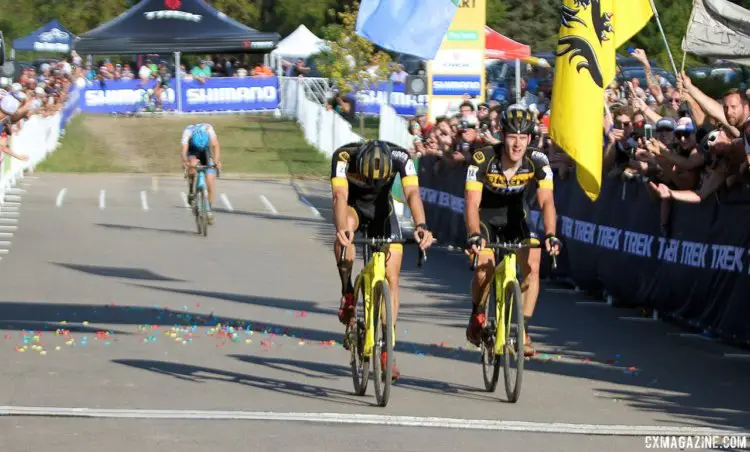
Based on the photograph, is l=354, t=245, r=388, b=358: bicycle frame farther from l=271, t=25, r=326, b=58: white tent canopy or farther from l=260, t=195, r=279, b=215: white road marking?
l=271, t=25, r=326, b=58: white tent canopy

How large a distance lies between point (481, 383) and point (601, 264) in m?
5.74

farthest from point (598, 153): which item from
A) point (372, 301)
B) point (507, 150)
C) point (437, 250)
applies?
point (437, 250)

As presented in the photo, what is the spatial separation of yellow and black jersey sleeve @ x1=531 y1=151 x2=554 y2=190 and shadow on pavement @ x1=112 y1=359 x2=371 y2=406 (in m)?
1.91

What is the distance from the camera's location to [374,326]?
9.80 m

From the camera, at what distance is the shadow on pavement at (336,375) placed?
33.9 ft

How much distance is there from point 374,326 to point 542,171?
5.39 feet

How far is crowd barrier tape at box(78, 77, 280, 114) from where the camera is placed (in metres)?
53.6

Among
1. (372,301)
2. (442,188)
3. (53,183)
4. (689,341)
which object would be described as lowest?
(53,183)

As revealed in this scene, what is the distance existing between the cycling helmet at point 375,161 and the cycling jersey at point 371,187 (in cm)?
10

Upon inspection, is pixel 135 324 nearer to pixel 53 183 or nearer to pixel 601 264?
pixel 601 264

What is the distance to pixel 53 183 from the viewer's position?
34156mm

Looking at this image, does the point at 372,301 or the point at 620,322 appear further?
the point at 620,322

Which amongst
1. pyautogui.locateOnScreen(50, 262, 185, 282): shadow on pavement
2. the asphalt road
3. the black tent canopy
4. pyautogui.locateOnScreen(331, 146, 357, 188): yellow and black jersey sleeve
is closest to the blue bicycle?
the asphalt road

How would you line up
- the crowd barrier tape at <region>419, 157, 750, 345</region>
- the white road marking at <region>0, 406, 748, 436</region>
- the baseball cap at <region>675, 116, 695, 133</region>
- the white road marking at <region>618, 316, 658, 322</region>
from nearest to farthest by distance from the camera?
the white road marking at <region>0, 406, 748, 436</region>
the crowd barrier tape at <region>419, 157, 750, 345</region>
the baseball cap at <region>675, 116, 695, 133</region>
the white road marking at <region>618, 316, 658, 322</region>
